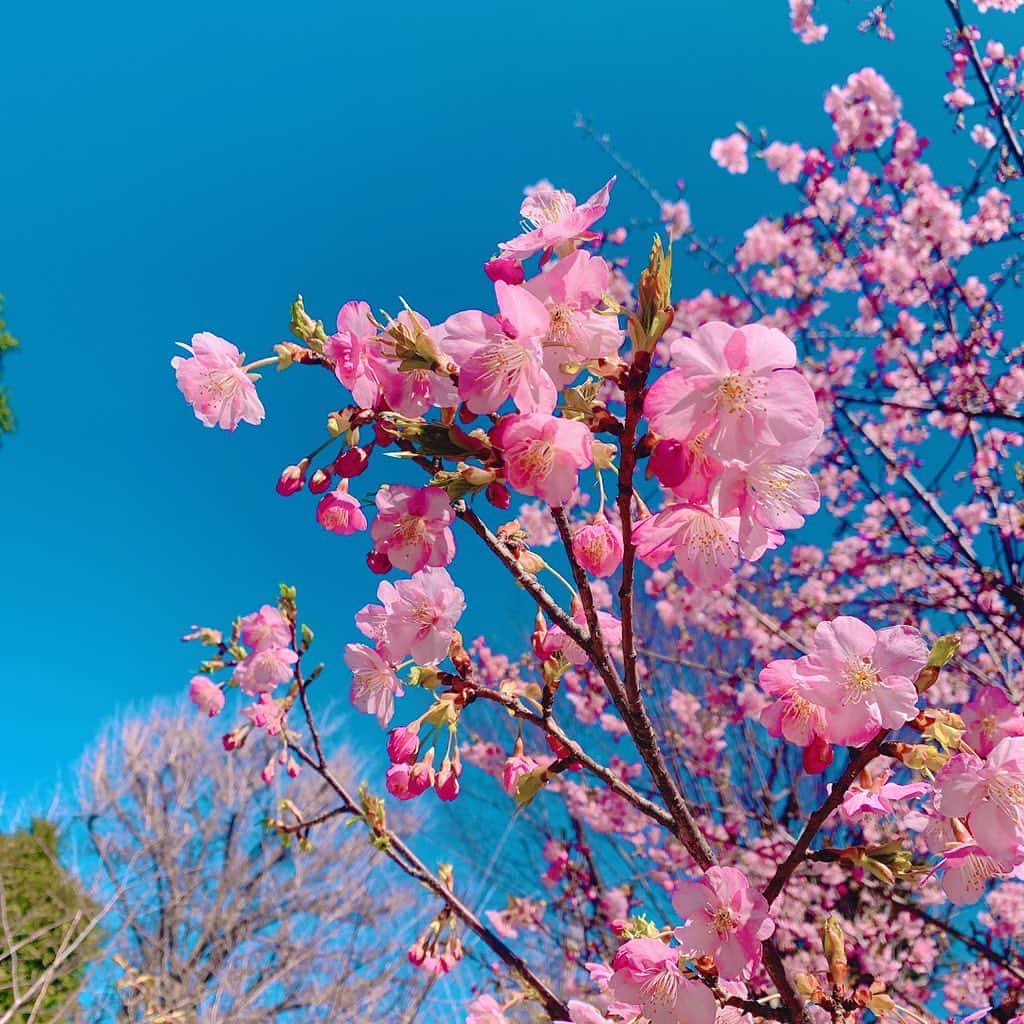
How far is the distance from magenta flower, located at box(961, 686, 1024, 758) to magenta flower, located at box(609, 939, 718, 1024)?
560mm

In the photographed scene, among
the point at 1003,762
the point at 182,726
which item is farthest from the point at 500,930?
the point at 182,726

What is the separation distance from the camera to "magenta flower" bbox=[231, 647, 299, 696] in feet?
9.22

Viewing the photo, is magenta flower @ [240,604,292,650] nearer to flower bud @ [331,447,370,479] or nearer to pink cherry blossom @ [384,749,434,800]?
pink cherry blossom @ [384,749,434,800]

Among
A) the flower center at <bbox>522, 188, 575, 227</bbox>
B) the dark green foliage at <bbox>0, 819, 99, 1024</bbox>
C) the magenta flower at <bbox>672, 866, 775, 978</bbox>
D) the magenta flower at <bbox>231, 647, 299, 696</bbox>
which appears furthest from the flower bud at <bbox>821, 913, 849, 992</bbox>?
the dark green foliage at <bbox>0, 819, 99, 1024</bbox>

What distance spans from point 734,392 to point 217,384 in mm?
925

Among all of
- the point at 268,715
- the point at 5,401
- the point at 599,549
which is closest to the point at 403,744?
the point at 599,549

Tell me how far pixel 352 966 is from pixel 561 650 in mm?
7478

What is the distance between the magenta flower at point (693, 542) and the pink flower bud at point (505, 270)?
360 millimetres

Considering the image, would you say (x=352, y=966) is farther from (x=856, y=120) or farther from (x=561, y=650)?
(x=856, y=120)

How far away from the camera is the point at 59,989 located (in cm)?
726

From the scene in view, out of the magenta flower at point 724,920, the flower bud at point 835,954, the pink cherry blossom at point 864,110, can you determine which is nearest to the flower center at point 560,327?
the magenta flower at point 724,920

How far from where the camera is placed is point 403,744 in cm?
123

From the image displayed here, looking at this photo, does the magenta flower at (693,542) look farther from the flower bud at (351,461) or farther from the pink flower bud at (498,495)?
the flower bud at (351,461)

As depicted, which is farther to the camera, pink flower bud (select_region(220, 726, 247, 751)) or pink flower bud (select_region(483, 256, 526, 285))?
pink flower bud (select_region(220, 726, 247, 751))
